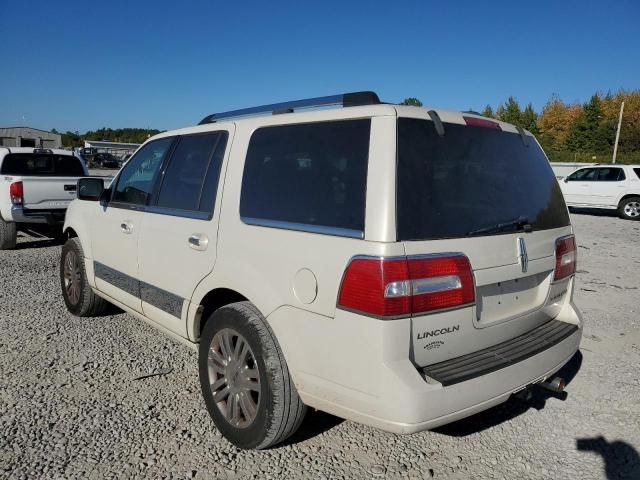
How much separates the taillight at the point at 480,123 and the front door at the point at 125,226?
221cm

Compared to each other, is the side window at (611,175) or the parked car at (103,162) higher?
the parked car at (103,162)

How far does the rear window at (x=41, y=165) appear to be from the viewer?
8.84 metres

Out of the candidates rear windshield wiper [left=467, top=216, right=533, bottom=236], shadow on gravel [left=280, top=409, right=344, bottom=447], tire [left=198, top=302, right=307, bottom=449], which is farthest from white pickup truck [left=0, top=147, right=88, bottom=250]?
rear windshield wiper [left=467, top=216, right=533, bottom=236]

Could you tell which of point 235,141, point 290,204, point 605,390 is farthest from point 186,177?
point 605,390

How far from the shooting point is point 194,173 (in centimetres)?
333

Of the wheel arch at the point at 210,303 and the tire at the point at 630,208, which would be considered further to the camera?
the tire at the point at 630,208

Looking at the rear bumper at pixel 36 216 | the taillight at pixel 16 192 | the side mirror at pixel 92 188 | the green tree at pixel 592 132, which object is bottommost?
the rear bumper at pixel 36 216

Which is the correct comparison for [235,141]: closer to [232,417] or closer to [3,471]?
[232,417]

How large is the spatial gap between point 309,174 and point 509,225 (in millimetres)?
1077

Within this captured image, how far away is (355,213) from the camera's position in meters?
2.26

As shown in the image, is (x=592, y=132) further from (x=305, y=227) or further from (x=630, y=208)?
(x=305, y=227)

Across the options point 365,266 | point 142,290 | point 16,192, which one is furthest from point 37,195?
point 365,266

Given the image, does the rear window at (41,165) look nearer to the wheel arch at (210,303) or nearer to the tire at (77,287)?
the tire at (77,287)

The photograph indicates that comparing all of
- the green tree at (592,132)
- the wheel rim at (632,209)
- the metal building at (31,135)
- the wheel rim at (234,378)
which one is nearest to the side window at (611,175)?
the wheel rim at (632,209)
